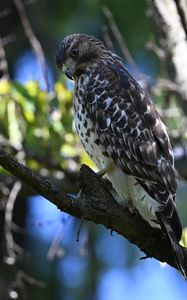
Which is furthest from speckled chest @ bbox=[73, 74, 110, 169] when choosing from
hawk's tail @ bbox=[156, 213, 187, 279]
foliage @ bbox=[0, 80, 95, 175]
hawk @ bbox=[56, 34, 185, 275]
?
foliage @ bbox=[0, 80, 95, 175]

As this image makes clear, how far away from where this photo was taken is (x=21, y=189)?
7.00 metres

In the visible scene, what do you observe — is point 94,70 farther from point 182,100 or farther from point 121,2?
point 121,2

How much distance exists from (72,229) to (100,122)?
5.73 metres

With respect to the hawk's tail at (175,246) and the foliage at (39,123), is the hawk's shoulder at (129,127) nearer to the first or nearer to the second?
the hawk's tail at (175,246)

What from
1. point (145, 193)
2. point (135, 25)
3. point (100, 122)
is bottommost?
point (145, 193)

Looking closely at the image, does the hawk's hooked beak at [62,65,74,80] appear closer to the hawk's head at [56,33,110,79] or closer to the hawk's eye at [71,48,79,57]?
the hawk's head at [56,33,110,79]

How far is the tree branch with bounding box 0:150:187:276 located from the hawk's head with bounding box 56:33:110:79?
1.23m

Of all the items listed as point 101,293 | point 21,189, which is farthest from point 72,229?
point 21,189

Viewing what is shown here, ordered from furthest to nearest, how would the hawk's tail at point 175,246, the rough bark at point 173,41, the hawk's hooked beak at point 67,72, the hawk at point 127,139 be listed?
the rough bark at point 173,41, the hawk's hooked beak at point 67,72, the hawk at point 127,139, the hawk's tail at point 175,246

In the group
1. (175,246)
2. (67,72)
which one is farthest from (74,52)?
(175,246)

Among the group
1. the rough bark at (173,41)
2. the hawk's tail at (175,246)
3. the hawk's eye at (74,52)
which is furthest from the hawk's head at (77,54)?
the hawk's tail at (175,246)

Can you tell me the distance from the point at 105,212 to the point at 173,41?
7.33ft

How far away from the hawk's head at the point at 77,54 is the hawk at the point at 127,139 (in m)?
0.04

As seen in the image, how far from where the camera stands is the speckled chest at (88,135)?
18.8 feet
